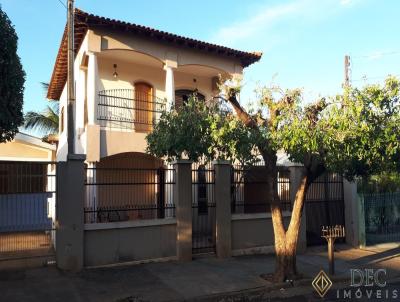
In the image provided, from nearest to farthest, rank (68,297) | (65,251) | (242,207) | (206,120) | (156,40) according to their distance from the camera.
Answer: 1. (68,297)
2. (206,120)
3. (65,251)
4. (242,207)
5. (156,40)

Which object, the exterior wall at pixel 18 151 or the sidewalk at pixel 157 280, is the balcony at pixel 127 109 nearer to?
the sidewalk at pixel 157 280

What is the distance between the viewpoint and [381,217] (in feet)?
46.2

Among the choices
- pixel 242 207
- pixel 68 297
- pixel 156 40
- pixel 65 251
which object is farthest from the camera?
pixel 156 40

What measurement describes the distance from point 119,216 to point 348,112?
19.1 ft

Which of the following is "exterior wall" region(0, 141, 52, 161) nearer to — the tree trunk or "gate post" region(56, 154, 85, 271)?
"gate post" region(56, 154, 85, 271)

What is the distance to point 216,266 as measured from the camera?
32.7 ft

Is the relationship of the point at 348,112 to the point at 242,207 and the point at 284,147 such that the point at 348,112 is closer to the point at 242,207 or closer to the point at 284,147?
the point at 284,147

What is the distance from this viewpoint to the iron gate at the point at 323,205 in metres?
13.1

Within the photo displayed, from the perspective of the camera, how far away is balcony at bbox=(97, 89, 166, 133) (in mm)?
12641

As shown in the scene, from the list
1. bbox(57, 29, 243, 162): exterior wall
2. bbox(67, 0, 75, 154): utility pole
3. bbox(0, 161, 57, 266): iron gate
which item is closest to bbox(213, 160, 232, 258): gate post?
bbox(57, 29, 243, 162): exterior wall

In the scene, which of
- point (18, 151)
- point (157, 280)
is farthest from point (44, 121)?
point (157, 280)

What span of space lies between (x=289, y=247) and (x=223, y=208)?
2.80 metres

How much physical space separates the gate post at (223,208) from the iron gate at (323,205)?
316cm

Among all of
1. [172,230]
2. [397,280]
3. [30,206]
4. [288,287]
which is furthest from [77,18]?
[397,280]
